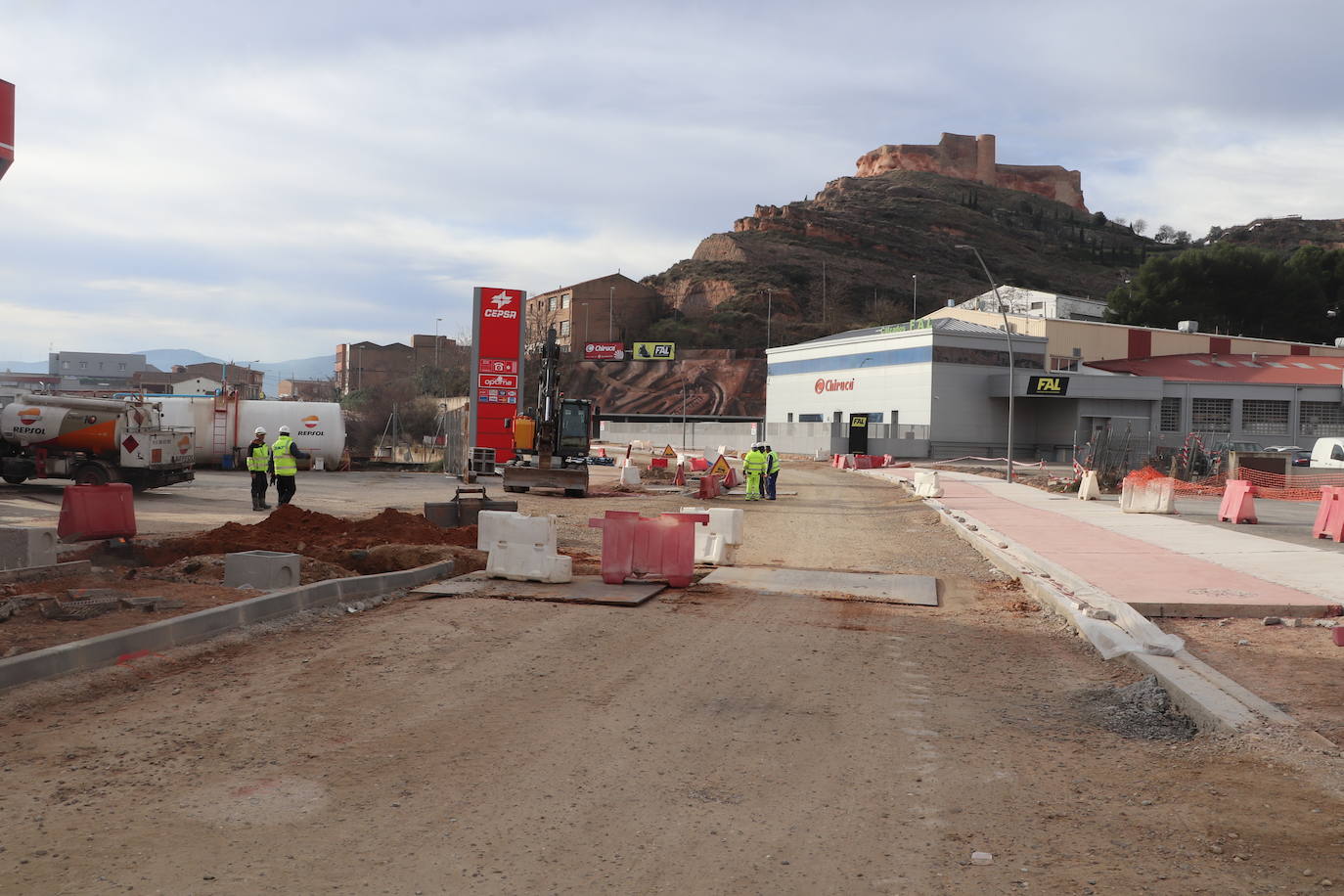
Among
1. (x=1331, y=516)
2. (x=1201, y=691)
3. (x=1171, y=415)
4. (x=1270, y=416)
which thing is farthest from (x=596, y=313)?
(x=1201, y=691)

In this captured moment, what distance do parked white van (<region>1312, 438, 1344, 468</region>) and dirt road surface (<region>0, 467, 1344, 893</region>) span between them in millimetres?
34670

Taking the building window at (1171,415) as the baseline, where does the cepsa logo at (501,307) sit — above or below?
above

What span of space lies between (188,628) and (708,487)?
21.8 m

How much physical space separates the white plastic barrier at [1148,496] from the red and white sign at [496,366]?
64.7 ft

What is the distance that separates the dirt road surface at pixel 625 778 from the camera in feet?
Answer: 13.6

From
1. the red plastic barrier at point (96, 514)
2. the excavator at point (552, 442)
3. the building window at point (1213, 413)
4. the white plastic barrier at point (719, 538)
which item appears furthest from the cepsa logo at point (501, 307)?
the building window at point (1213, 413)

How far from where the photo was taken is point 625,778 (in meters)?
5.28

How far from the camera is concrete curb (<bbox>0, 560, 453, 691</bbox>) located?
269 inches

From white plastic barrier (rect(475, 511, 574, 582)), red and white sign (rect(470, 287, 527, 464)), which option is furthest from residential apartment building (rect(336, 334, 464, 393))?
white plastic barrier (rect(475, 511, 574, 582))

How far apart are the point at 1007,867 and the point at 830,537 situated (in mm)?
15343

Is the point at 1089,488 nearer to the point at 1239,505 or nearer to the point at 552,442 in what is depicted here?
the point at 1239,505

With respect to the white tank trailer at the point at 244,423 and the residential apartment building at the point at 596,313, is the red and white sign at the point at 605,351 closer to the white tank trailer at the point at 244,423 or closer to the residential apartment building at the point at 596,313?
the residential apartment building at the point at 596,313

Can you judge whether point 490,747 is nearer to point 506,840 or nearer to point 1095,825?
point 506,840

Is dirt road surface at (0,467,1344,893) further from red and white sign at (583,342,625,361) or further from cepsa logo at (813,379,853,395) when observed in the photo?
red and white sign at (583,342,625,361)
